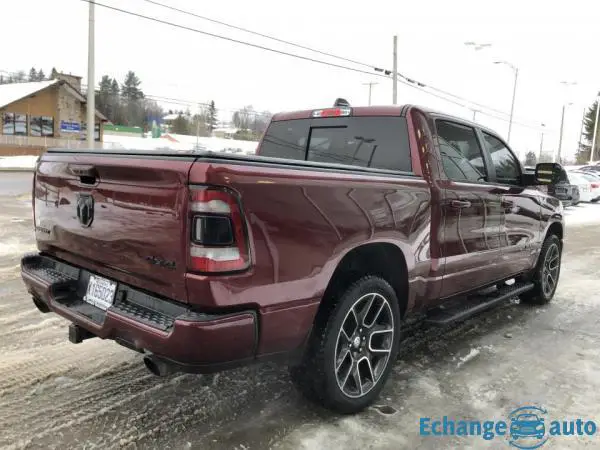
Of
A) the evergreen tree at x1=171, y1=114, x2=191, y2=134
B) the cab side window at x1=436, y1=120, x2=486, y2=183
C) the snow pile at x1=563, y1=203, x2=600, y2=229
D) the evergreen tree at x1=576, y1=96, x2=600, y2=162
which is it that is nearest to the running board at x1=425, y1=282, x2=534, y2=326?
the cab side window at x1=436, y1=120, x2=486, y2=183

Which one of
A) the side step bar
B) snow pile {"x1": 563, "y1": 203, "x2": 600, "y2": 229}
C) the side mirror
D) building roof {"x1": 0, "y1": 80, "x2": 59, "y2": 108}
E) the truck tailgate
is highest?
building roof {"x1": 0, "y1": 80, "x2": 59, "y2": 108}

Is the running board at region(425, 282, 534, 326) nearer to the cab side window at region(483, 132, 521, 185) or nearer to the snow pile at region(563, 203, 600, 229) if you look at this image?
the cab side window at region(483, 132, 521, 185)

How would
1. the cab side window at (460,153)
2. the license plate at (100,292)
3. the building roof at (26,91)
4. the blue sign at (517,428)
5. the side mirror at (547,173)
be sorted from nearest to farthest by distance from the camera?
the license plate at (100,292), the blue sign at (517,428), the cab side window at (460,153), the side mirror at (547,173), the building roof at (26,91)

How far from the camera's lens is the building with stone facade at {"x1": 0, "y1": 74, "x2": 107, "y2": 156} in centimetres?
3628

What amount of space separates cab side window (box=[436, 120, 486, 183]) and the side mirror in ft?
3.21

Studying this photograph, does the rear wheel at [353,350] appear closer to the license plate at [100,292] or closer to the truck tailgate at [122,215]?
the truck tailgate at [122,215]

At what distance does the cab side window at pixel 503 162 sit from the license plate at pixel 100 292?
3412 millimetres

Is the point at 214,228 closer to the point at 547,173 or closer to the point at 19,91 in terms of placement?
the point at 547,173

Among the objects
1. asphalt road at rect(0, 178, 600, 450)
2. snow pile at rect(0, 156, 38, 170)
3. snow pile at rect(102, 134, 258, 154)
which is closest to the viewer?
asphalt road at rect(0, 178, 600, 450)

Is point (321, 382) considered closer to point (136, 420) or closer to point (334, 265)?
point (334, 265)

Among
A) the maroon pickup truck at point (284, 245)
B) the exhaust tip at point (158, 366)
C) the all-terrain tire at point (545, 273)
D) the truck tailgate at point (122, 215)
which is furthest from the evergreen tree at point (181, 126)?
the exhaust tip at point (158, 366)

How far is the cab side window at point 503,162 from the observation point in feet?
15.4

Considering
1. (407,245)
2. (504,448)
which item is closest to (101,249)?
(407,245)

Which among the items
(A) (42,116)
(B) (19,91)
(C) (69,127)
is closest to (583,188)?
(C) (69,127)
